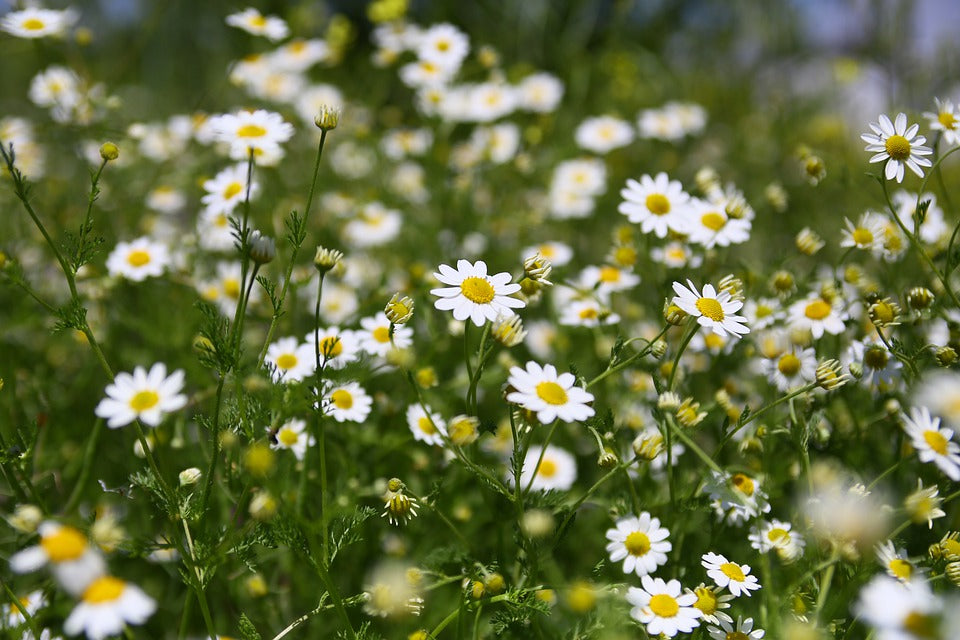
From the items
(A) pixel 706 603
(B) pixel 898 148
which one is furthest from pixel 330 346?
(B) pixel 898 148

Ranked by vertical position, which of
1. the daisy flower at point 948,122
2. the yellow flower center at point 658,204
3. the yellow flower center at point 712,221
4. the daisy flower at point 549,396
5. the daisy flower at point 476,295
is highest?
the daisy flower at point 948,122

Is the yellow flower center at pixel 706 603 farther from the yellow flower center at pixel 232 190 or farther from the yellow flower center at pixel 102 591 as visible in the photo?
the yellow flower center at pixel 232 190

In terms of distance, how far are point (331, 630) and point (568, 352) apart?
972 mm

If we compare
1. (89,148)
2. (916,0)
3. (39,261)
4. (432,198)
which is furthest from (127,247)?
(916,0)

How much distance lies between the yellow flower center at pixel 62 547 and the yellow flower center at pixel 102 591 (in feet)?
0.16

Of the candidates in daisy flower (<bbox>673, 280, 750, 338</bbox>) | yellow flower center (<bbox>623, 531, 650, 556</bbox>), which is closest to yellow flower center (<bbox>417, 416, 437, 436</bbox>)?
yellow flower center (<bbox>623, 531, 650, 556</bbox>)

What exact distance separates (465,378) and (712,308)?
2.48 feet

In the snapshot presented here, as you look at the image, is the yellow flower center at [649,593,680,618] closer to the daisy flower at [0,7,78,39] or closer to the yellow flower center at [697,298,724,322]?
the yellow flower center at [697,298,724,322]

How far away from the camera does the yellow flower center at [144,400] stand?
109 centimetres

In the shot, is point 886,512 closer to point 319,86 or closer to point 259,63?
point 259,63

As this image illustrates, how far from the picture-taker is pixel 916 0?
3.73 m

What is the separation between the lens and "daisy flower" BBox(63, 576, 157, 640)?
0.80m

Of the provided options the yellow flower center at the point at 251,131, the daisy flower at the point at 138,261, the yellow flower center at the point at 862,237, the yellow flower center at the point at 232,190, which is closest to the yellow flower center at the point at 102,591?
the yellow flower center at the point at 251,131

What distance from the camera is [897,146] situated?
4.71 ft
